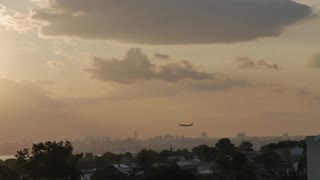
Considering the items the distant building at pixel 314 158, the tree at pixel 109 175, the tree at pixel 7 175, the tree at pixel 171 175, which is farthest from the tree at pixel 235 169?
the tree at pixel 7 175

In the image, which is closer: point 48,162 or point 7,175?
point 48,162

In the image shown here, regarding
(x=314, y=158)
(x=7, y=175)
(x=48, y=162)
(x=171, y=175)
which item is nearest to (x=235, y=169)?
(x=171, y=175)

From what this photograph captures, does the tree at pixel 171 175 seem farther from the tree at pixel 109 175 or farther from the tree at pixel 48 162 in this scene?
the tree at pixel 48 162

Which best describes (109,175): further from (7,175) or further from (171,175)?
(7,175)

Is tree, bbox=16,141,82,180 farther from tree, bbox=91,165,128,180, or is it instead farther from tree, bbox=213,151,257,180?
tree, bbox=213,151,257,180

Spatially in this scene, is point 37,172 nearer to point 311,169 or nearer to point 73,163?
point 73,163

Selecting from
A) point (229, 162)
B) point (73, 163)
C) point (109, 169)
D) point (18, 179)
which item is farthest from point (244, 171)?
point (18, 179)
